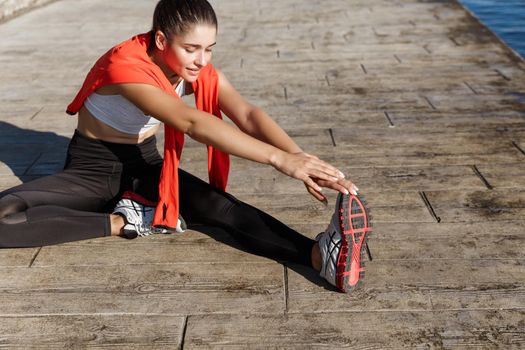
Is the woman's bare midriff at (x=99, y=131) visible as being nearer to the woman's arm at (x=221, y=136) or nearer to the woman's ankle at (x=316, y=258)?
the woman's arm at (x=221, y=136)

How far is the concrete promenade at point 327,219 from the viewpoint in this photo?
2514 mm

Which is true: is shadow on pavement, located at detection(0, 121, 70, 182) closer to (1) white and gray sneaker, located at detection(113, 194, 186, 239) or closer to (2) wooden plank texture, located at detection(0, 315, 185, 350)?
(1) white and gray sneaker, located at detection(113, 194, 186, 239)

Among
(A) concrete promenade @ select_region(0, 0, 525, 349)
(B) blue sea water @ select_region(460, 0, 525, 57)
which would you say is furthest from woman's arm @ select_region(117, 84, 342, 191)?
(B) blue sea water @ select_region(460, 0, 525, 57)

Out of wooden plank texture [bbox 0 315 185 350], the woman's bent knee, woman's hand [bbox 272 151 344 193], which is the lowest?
wooden plank texture [bbox 0 315 185 350]

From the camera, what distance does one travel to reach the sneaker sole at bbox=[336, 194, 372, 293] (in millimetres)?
2674

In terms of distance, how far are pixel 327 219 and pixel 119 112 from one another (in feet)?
3.82

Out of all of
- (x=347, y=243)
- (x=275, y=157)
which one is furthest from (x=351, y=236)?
(x=275, y=157)

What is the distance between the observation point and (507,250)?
10.0 ft

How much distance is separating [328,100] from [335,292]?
2.85m

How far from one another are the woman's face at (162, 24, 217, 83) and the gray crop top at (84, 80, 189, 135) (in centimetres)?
29

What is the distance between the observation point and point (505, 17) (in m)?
12.6

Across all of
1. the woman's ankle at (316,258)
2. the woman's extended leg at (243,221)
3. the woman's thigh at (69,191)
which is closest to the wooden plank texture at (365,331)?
the woman's ankle at (316,258)

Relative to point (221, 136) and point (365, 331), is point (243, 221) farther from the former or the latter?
point (365, 331)

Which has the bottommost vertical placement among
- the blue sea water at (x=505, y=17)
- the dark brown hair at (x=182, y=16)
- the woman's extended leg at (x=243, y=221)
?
the blue sea water at (x=505, y=17)
